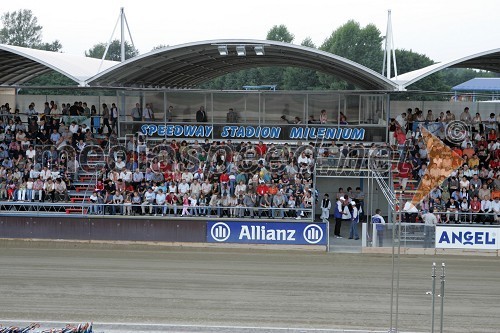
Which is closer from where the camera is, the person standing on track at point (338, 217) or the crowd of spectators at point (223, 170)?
the crowd of spectators at point (223, 170)

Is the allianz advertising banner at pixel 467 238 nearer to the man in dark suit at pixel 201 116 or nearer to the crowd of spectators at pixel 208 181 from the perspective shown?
the crowd of spectators at pixel 208 181

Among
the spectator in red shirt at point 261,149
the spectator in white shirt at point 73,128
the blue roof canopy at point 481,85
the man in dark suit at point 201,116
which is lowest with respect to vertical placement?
the spectator in red shirt at point 261,149

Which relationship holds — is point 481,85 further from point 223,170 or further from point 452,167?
point 223,170

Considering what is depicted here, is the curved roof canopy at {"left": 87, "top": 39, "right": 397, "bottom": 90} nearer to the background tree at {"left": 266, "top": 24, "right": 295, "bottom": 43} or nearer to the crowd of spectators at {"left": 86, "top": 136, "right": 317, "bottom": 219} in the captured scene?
the crowd of spectators at {"left": 86, "top": 136, "right": 317, "bottom": 219}

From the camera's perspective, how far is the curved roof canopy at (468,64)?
27.2m

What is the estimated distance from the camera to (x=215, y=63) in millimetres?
35969

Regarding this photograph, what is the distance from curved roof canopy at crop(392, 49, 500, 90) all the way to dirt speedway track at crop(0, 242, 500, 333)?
6.98m

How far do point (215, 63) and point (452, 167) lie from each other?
1364 centimetres

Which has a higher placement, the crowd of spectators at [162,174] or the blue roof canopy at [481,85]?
the blue roof canopy at [481,85]

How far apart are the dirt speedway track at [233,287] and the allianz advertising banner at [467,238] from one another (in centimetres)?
47

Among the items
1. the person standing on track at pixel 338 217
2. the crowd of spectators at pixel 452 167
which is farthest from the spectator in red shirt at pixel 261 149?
the crowd of spectators at pixel 452 167

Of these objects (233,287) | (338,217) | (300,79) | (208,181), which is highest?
(300,79)

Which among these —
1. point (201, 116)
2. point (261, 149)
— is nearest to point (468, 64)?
point (261, 149)

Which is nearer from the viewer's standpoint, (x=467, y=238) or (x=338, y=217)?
(x=467, y=238)
